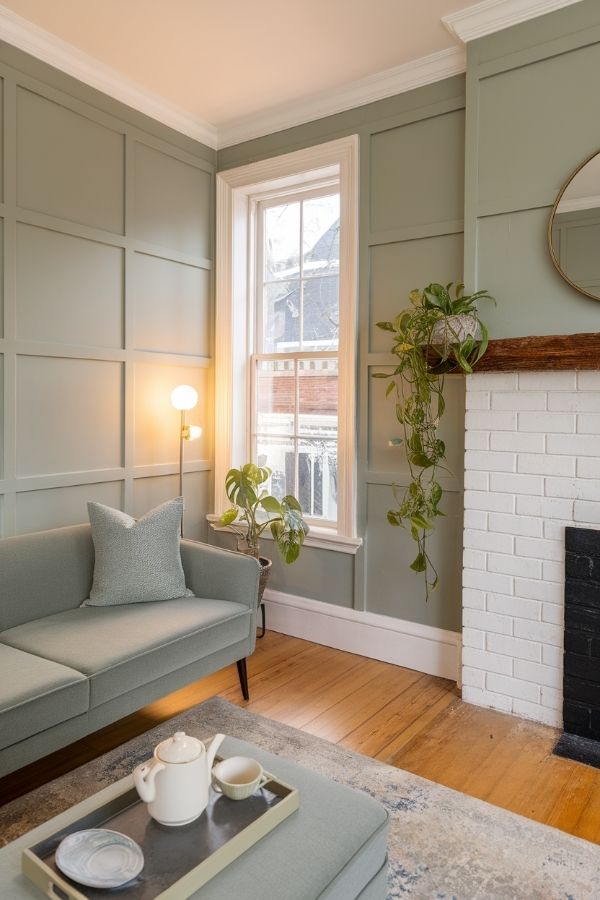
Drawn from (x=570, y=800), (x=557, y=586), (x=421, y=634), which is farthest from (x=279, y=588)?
(x=570, y=800)

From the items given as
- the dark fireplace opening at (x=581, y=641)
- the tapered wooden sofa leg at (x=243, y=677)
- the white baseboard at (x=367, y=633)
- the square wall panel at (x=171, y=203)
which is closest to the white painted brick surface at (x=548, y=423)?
the dark fireplace opening at (x=581, y=641)

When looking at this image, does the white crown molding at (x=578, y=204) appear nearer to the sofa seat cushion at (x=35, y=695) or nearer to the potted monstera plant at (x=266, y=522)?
the potted monstera plant at (x=266, y=522)

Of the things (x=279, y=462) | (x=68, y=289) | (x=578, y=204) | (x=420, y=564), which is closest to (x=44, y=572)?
(x=68, y=289)

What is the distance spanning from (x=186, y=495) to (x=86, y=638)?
1.47m

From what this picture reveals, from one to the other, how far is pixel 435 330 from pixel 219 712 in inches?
72.0

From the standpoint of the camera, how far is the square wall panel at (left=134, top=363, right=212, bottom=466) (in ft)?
10.9

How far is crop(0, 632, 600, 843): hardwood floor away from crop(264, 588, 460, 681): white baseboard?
0.20 ft

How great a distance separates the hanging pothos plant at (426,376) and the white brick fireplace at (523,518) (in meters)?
0.17

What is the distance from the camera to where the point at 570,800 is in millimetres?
2043

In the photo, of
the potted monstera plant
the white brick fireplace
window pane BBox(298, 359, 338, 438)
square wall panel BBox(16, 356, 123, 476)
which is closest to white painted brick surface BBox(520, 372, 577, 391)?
the white brick fireplace

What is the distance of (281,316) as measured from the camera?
3.68m

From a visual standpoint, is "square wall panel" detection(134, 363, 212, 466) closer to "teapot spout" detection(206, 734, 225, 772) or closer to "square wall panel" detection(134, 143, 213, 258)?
"square wall panel" detection(134, 143, 213, 258)

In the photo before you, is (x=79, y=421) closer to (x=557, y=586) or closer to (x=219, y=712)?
(x=219, y=712)

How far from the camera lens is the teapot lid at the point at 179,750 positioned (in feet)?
4.13
